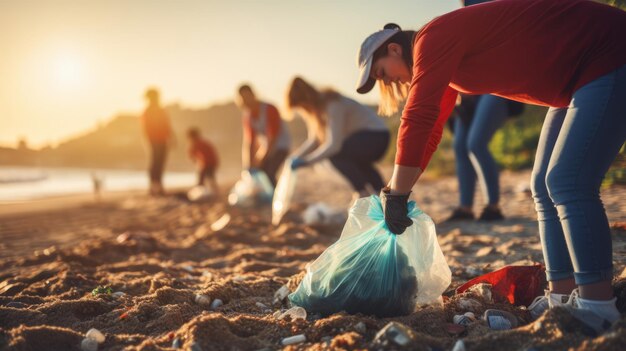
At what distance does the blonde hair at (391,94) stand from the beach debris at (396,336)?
0.98 m

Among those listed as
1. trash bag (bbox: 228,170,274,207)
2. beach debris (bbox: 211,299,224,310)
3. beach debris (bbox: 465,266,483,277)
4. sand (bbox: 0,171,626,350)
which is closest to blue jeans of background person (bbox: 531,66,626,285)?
sand (bbox: 0,171,626,350)

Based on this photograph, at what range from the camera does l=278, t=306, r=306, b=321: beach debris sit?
5.57ft

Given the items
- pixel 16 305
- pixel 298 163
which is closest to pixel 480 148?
pixel 298 163

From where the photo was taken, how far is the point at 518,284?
189cm

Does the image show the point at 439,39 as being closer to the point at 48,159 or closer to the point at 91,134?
the point at 48,159

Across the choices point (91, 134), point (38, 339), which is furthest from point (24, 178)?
point (91, 134)

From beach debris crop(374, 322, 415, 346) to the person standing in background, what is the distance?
4.66 m

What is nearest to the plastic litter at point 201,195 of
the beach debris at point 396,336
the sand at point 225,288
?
the sand at point 225,288

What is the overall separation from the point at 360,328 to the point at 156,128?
24.0ft

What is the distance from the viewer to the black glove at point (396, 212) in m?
1.60

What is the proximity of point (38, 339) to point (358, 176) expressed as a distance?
3122mm

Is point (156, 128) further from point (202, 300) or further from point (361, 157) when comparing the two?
point (202, 300)

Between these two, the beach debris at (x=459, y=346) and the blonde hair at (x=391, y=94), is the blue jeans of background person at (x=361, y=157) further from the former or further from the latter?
the beach debris at (x=459, y=346)

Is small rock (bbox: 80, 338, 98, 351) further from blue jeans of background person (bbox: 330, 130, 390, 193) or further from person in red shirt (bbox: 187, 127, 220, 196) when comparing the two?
person in red shirt (bbox: 187, 127, 220, 196)
